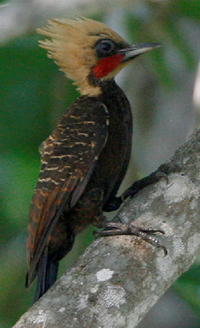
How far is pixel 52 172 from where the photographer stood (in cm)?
291

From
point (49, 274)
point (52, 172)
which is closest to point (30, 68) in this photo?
point (52, 172)

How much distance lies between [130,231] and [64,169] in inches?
23.4

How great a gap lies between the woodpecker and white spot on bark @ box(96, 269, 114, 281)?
0.38m

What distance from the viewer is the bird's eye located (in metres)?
3.35

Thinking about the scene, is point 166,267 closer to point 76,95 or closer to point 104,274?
point 104,274

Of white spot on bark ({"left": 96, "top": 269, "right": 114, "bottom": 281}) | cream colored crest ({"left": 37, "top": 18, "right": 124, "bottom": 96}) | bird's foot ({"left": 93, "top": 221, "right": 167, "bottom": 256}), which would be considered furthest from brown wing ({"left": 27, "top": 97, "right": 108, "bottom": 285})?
white spot on bark ({"left": 96, "top": 269, "right": 114, "bottom": 281})

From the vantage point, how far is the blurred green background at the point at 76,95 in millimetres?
3730

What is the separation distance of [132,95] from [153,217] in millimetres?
2006

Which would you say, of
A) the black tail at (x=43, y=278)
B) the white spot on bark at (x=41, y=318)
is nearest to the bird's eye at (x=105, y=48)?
the black tail at (x=43, y=278)

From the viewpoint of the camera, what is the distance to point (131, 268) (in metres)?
2.21

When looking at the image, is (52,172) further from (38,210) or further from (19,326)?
(19,326)

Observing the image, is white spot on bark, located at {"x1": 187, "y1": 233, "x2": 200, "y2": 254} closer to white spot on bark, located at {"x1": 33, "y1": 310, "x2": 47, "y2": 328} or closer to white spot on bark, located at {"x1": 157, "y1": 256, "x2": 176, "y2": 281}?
white spot on bark, located at {"x1": 157, "y1": 256, "x2": 176, "y2": 281}

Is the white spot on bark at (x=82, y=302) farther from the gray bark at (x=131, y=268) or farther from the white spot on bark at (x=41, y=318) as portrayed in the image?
the white spot on bark at (x=41, y=318)

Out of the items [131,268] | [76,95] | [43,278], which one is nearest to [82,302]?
[131,268]
